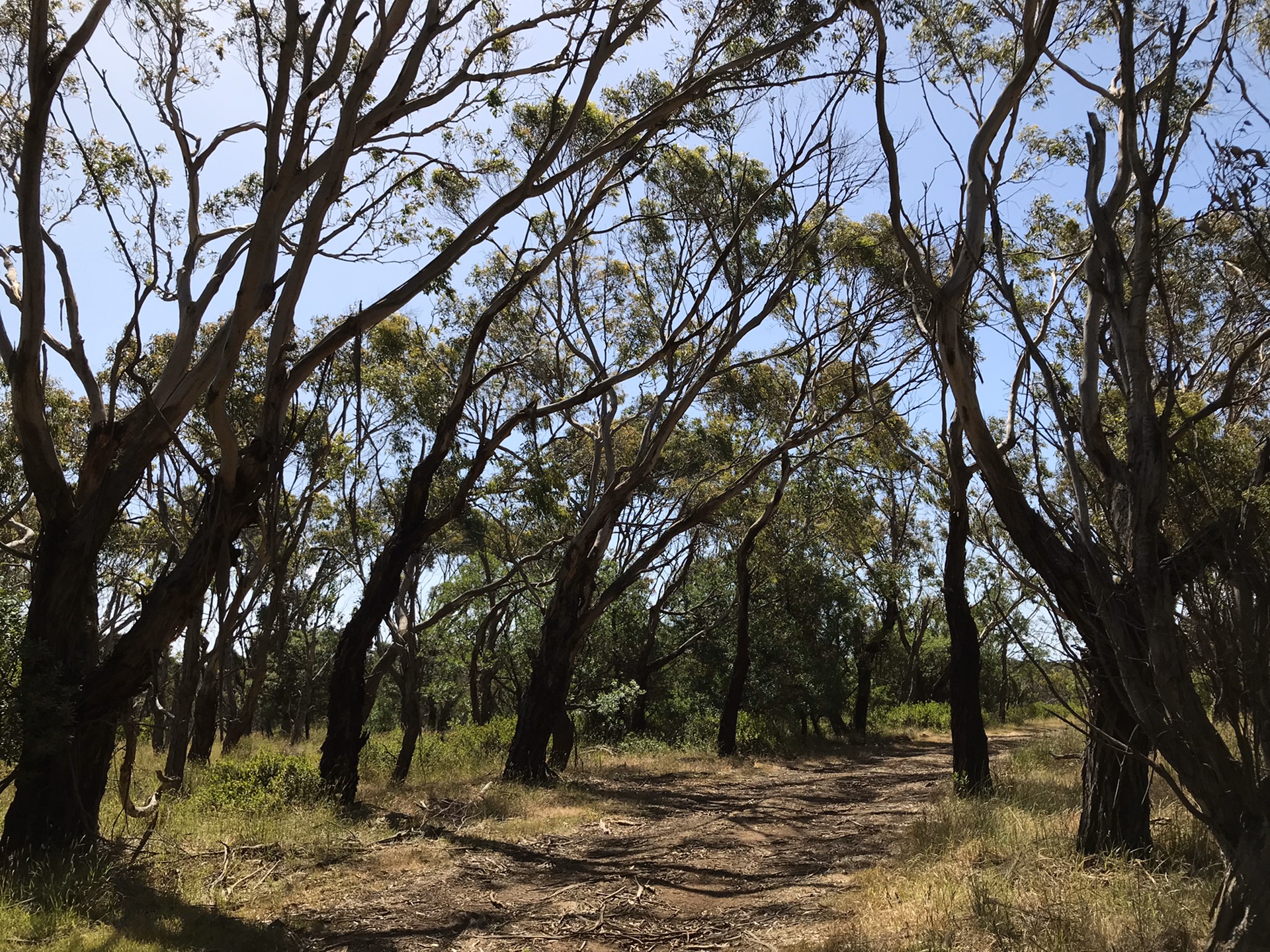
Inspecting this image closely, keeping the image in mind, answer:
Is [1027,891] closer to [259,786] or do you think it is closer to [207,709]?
[259,786]

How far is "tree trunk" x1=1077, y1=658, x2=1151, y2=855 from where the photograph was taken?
6.34 meters

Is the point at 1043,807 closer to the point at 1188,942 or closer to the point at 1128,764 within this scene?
the point at 1128,764

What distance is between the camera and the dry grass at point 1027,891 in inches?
186

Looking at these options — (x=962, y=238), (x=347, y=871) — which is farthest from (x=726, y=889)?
(x=962, y=238)

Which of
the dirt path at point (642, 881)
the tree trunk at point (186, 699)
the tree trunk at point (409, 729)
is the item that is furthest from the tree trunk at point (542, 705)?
the tree trunk at point (186, 699)

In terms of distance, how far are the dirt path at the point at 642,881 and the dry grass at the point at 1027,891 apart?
1.53 ft

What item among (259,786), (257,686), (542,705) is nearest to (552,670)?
(542,705)

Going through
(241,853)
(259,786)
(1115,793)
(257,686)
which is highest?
(1115,793)

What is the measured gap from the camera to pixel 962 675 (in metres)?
11.1

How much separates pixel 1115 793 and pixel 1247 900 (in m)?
2.83

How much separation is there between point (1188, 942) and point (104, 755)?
7.18 m

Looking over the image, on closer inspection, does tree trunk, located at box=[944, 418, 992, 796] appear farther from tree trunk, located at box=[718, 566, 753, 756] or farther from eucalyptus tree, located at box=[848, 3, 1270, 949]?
tree trunk, located at box=[718, 566, 753, 756]

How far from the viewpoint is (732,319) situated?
12.9 meters

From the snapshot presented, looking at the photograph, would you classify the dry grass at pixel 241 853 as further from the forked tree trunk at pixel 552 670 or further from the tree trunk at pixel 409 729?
the forked tree trunk at pixel 552 670
